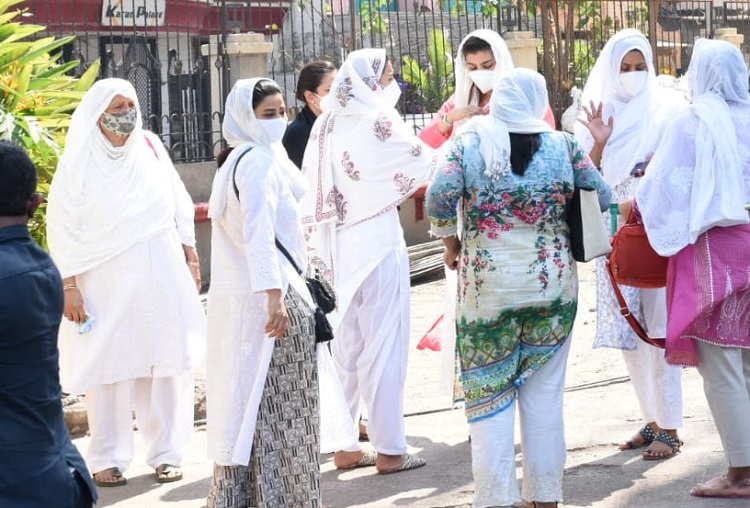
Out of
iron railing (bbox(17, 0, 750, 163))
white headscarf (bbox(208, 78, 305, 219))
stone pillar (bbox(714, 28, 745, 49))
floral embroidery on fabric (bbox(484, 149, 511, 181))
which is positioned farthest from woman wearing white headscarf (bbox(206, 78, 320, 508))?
stone pillar (bbox(714, 28, 745, 49))

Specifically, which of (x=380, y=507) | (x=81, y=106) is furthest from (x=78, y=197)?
(x=380, y=507)

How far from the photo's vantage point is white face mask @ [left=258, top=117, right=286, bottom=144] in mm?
5430

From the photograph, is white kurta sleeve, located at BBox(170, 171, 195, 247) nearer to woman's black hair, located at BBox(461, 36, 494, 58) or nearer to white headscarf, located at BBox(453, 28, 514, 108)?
white headscarf, located at BBox(453, 28, 514, 108)

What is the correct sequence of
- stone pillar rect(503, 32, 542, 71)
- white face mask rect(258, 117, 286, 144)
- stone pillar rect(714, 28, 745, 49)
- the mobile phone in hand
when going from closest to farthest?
white face mask rect(258, 117, 286, 144) < the mobile phone in hand < stone pillar rect(503, 32, 542, 71) < stone pillar rect(714, 28, 745, 49)

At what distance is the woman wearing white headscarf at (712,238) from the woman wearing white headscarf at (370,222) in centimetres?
126

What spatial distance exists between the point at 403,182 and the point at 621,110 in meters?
1.10

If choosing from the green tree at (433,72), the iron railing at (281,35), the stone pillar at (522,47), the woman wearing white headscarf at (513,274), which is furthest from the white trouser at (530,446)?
the stone pillar at (522,47)

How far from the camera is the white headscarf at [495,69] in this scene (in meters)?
6.83

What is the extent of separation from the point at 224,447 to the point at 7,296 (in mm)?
2202

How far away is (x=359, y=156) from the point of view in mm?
6367

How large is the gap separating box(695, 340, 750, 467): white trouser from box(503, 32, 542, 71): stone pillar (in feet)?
27.3

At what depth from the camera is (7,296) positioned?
337cm

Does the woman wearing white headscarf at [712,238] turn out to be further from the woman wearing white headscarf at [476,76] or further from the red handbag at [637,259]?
the woman wearing white headscarf at [476,76]

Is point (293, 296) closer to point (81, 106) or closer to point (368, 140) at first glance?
point (368, 140)
